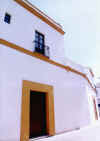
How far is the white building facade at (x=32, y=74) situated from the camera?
4652mm

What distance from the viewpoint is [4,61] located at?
191 inches

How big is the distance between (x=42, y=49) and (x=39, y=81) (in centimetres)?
201

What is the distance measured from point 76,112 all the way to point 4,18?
287 inches

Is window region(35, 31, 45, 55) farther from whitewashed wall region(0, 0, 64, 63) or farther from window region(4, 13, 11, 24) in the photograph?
window region(4, 13, 11, 24)

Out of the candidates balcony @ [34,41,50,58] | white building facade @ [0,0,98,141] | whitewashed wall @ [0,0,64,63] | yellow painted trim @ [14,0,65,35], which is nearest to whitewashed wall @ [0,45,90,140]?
white building facade @ [0,0,98,141]

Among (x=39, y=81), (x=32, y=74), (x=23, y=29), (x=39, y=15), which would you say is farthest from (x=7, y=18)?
(x=39, y=81)

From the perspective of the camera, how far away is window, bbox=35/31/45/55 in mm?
6662

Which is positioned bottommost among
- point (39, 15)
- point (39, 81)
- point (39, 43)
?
point (39, 81)

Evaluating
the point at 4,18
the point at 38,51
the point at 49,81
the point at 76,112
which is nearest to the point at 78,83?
the point at 76,112

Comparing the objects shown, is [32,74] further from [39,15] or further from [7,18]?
[39,15]

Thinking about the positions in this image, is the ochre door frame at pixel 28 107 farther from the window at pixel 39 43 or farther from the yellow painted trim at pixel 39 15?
the yellow painted trim at pixel 39 15

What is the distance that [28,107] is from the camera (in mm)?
5148

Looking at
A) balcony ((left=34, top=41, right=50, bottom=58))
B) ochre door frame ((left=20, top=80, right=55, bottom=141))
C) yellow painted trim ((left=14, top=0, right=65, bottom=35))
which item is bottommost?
ochre door frame ((left=20, top=80, right=55, bottom=141))

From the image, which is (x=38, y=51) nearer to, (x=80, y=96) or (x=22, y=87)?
(x=22, y=87)
